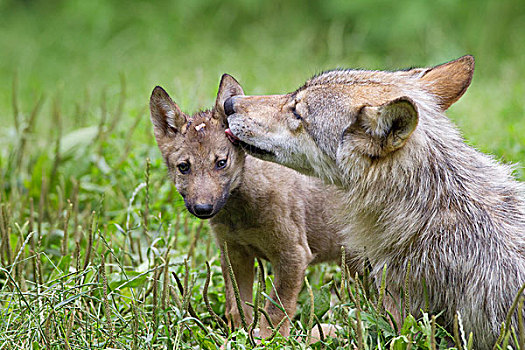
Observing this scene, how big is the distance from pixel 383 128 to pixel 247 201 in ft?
3.73

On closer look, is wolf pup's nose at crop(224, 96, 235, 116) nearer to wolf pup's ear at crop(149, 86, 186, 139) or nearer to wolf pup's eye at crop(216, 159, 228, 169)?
wolf pup's eye at crop(216, 159, 228, 169)

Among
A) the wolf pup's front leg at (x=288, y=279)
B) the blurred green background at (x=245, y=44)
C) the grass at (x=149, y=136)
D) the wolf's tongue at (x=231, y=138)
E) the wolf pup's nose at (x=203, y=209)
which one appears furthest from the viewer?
the blurred green background at (x=245, y=44)

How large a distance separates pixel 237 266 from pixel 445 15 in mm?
6516

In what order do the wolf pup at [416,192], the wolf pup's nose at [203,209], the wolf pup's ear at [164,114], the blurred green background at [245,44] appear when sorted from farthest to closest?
the blurred green background at [245,44] → the wolf pup's ear at [164,114] → the wolf pup's nose at [203,209] → the wolf pup at [416,192]

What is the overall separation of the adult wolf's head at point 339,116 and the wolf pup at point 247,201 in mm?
301

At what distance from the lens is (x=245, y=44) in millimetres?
9539

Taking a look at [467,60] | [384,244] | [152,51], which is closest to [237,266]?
[384,244]

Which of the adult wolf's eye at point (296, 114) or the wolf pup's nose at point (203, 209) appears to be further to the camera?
the wolf pup's nose at point (203, 209)

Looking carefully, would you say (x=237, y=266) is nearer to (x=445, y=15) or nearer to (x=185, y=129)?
(x=185, y=129)

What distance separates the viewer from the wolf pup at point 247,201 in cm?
362

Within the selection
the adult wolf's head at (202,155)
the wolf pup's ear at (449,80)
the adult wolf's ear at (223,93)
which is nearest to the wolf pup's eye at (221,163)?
the adult wolf's head at (202,155)

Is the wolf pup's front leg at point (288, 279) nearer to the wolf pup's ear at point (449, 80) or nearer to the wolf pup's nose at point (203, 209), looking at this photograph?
the wolf pup's nose at point (203, 209)

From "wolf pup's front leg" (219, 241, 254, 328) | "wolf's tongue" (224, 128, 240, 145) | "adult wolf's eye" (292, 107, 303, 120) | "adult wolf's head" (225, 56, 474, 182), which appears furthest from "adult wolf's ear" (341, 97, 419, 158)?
"wolf pup's front leg" (219, 241, 254, 328)

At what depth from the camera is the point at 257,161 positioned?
12.8 feet
